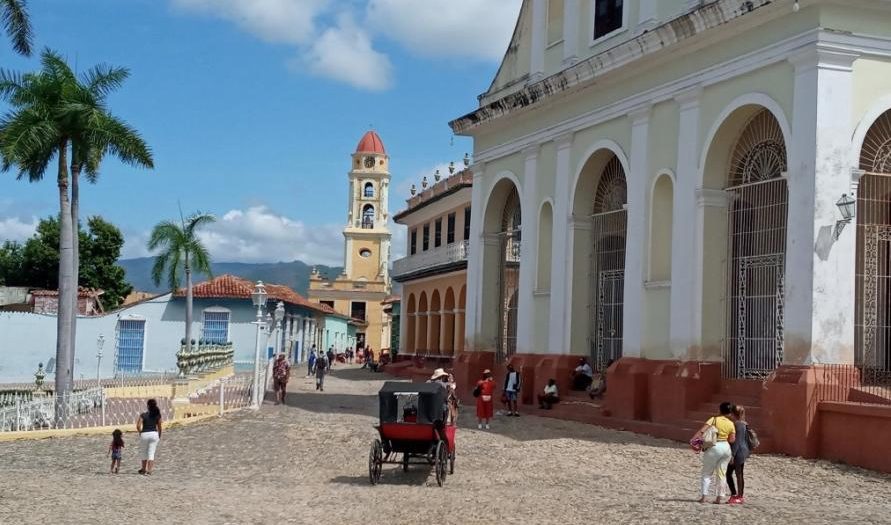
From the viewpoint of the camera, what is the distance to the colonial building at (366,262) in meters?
74.2

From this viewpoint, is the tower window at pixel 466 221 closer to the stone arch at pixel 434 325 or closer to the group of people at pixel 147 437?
the stone arch at pixel 434 325

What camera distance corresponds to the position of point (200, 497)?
37.2ft

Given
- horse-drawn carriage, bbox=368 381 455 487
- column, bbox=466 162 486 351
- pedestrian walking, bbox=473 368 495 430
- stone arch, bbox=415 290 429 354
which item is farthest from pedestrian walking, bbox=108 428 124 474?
stone arch, bbox=415 290 429 354

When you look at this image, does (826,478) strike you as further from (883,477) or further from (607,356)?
(607,356)

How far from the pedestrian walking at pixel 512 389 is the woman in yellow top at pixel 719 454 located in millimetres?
8755

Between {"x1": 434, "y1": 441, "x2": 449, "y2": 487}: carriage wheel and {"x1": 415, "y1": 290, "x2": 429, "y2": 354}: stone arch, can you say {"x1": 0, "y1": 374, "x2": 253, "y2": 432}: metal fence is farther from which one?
{"x1": 415, "y1": 290, "x2": 429, "y2": 354}: stone arch

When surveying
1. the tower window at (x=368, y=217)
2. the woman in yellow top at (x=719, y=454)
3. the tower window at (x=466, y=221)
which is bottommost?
the woman in yellow top at (x=719, y=454)

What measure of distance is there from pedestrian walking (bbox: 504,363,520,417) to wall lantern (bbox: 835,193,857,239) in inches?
283

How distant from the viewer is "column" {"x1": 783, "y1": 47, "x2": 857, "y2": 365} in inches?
557

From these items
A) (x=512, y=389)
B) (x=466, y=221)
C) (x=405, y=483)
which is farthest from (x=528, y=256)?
(x=466, y=221)

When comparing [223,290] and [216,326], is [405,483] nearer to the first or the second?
[216,326]

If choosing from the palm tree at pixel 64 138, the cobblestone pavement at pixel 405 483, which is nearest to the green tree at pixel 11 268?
the palm tree at pixel 64 138

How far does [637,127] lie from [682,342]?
3.96 m

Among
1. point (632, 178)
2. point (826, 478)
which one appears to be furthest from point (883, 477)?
point (632, 178)
